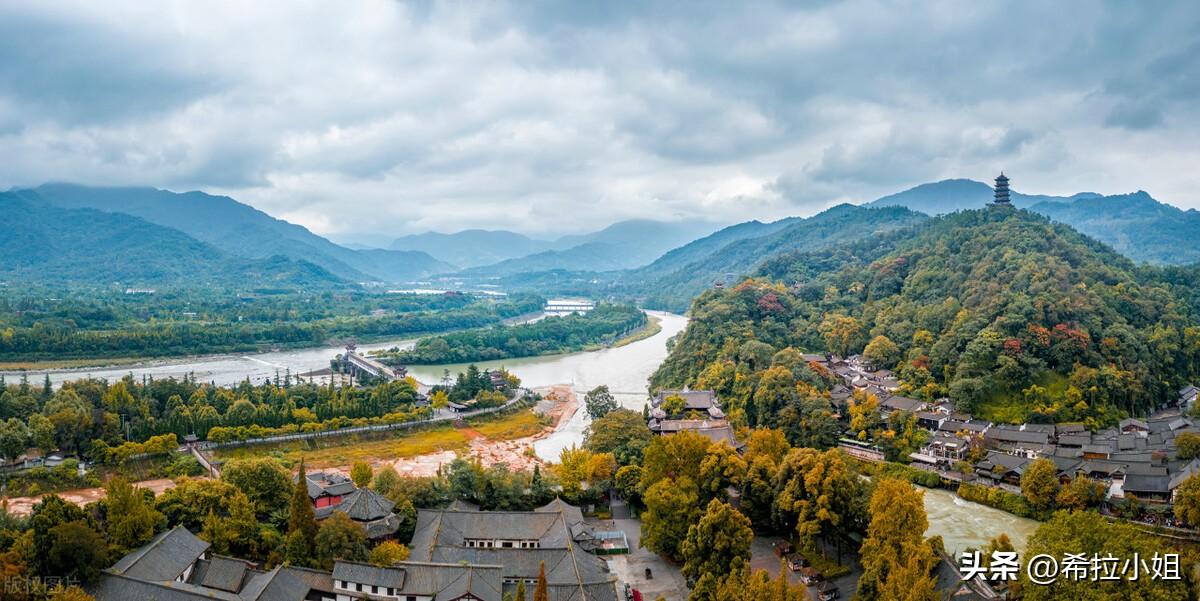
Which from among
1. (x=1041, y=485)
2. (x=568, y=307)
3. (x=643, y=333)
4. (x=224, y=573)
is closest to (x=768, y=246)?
(x=568, y=307)

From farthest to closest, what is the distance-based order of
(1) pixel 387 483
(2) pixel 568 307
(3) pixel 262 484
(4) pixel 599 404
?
(2) pixel 568 307
(4) pixel 599 404
(1) pixel 387 483
(3) pixel 262 484

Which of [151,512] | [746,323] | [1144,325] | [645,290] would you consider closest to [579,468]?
[151,512]

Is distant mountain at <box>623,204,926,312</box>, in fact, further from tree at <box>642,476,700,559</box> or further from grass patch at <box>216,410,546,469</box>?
tree at <box>642,476,700,559</box>

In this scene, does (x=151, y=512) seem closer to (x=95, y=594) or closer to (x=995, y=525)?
(x=95, y=594)

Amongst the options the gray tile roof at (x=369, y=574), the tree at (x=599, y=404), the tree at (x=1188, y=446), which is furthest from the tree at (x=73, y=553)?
the tree at (x=1188, y=446)

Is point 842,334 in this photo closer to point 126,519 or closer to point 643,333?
point 643,333

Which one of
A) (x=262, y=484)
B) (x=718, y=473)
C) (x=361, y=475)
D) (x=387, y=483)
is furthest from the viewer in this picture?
(x=361, y=475)
